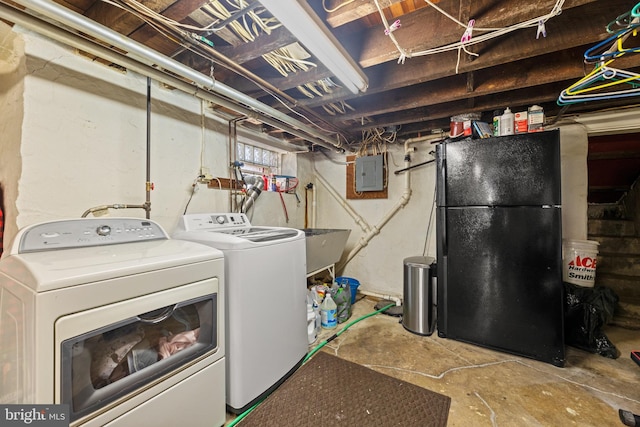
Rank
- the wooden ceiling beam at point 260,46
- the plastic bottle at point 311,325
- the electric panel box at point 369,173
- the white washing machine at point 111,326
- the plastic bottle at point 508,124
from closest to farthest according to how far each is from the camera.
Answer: the white washing machine at point 111,326 → the wooden ceiling beam at point 260,46 → the plastic bottle at point 508,124 → the plastic bottle at point 311,325 → the electric panel box at point 369,173

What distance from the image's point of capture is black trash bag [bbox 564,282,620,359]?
1985 mm

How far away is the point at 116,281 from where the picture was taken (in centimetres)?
88

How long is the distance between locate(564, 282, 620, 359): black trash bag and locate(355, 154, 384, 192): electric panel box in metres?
2.08

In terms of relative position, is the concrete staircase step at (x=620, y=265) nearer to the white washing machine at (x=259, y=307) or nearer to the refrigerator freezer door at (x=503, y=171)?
the refrigerator freezer door at (x=503, y=171)

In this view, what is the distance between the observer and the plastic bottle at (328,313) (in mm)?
2447

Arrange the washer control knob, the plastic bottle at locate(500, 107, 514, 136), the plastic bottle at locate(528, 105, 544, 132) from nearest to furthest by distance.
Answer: the washer control knob < the plastic bottle at locate(528, 105, 544, 132) < the plastic bottle at locate(500, 107, 514, 136)

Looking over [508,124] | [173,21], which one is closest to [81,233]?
[173,21]

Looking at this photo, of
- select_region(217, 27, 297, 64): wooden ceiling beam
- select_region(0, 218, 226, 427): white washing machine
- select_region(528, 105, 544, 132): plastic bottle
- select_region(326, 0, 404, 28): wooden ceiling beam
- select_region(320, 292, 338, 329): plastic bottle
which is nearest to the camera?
select_region(0, 218, 226, 427): white washing machine

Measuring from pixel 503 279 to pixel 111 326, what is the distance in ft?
8.20

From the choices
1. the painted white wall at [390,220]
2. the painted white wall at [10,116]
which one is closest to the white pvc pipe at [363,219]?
the painted white wall at [390,220]

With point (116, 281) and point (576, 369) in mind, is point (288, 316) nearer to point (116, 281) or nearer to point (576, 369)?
point (116, 281)

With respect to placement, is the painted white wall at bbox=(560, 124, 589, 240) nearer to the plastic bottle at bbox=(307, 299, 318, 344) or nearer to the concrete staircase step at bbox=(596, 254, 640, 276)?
the concrete staircase step at bbox=(596, 254, 640, 276)

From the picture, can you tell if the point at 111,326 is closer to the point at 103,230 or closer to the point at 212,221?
the point at 103,230

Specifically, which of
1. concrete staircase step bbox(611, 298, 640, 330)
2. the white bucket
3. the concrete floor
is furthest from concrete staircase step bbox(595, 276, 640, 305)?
the white bucket
